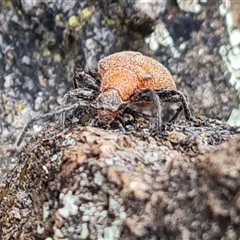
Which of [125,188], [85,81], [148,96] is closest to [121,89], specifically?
[148,96]

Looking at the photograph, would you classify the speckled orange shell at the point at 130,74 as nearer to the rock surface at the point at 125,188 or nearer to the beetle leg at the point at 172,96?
the beetle leg at the point at 172,96

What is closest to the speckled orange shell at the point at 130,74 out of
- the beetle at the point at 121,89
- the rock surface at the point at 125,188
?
the beetle at the point at 121,89

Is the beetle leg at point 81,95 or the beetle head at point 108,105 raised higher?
the beetle head at point 108,105

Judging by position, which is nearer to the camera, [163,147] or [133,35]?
[163,147]

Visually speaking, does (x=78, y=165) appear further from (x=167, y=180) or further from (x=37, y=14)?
(x=37, y=14)

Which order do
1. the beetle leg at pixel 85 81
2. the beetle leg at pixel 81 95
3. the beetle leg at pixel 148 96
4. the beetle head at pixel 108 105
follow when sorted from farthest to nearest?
the beetle leg at pixel 85 81 < the beetle leg at pixel 81 95 < the beetle leg at pixel 148 96 < the beetle head at pixel 108 105

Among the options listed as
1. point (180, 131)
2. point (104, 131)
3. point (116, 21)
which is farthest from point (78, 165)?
point (116, 21)

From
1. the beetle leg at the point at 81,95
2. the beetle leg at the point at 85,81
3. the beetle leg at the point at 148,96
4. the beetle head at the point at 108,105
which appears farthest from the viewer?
the beetle leg at the point at 85,81

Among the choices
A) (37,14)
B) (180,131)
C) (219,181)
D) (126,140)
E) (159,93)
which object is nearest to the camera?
(219,181)
